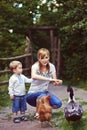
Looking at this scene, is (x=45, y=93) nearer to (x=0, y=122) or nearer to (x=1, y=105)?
(x=0, y=122)

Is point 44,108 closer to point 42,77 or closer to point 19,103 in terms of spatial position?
point 42,77

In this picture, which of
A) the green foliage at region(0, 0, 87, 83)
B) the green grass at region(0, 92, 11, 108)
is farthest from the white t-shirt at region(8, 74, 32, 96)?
the green foliage at region(0, 0, 87, 83)

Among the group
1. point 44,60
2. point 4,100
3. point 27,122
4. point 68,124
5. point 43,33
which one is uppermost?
point 44,60

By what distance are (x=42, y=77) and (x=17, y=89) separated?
21.6 inches

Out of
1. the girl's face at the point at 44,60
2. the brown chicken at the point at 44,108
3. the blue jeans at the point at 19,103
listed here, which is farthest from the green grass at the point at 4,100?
the brown chicken at the point at 44,108

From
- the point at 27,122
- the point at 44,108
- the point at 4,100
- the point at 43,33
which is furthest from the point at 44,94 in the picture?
the point at 43,33

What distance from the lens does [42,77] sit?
6660mm

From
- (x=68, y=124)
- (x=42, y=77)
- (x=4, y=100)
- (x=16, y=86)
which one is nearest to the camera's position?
(x=68, y=124)

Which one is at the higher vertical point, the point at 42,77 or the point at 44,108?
the point at 42,77

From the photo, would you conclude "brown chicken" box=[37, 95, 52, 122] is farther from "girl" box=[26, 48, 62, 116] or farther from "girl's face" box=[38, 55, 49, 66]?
"girl's face" box=[38, 55, 49, 66]

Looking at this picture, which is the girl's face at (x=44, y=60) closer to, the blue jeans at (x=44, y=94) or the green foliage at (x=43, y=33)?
the blue jeans at (x=44, y=94)

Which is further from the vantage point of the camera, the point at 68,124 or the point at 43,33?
the point at 43,33

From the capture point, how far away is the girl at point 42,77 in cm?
666

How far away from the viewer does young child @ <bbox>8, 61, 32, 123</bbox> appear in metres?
6.91
